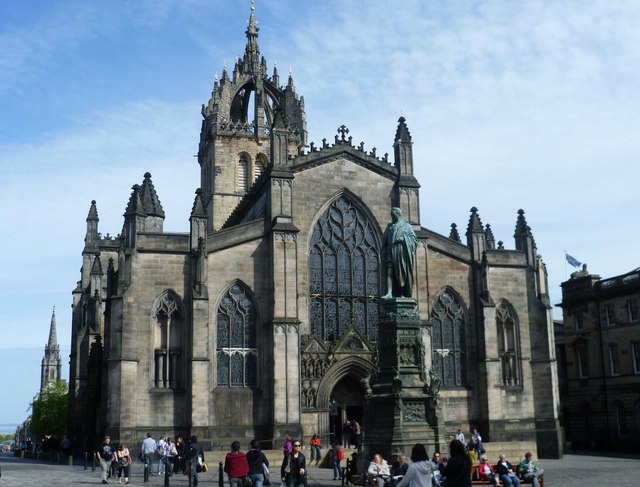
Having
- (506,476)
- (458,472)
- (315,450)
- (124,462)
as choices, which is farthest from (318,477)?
(458,472)

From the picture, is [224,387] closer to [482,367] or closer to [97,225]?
[482,367]

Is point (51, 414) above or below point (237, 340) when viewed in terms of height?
below

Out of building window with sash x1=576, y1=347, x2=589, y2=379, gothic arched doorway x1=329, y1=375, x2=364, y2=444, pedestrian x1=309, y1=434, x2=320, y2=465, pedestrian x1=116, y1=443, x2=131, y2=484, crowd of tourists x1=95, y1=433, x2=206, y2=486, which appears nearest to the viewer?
crowd of tourists x1=95, y1=433, x2=206, y2=486

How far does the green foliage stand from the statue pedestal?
55.9 metres

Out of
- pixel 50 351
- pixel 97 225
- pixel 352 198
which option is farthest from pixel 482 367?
pixel 50 351

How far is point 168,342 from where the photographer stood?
35.6m

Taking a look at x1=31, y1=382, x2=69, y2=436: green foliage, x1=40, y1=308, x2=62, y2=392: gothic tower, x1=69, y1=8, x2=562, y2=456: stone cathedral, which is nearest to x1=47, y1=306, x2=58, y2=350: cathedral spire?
x1=40, y1=308, x2=62, y2=392: gothic tower

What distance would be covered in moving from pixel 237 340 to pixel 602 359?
27360 mm

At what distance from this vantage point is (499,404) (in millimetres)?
39156

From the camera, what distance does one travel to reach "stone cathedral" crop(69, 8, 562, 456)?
3512cm

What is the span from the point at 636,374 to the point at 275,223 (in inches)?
1039

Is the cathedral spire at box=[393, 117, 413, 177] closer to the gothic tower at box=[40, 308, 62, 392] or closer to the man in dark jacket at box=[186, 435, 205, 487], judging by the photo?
the man in dark jacket at box=[186, 435, 205, 487]

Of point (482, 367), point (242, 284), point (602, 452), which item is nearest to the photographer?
point (242, 284)

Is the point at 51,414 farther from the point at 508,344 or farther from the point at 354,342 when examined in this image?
the point at 508,344
